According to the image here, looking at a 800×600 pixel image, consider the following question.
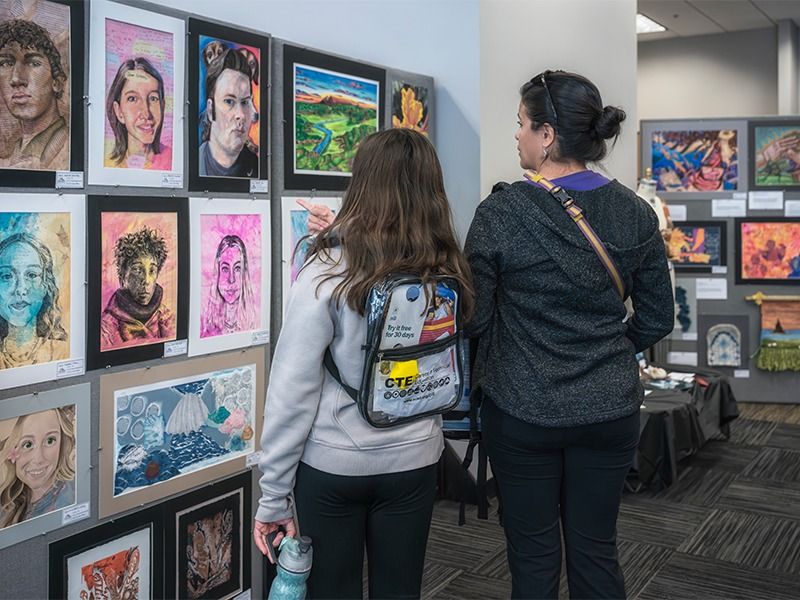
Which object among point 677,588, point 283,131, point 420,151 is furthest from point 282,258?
point 677,588

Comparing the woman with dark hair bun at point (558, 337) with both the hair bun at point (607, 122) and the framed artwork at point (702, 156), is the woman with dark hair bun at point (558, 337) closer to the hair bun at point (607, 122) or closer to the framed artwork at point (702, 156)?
the hair bun at point (607, 122)

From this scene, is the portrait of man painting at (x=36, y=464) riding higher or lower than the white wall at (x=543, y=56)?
lower

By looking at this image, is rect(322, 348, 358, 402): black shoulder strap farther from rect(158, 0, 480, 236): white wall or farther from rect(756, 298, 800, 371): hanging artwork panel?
rect(756, 298, 800, 371): hanging artwork panel

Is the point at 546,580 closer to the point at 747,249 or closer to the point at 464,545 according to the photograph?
the point at 464,545

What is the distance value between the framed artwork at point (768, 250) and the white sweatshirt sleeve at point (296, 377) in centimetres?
483

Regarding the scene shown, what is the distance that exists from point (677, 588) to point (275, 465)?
1872mm

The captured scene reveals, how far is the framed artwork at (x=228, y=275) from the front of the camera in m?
2.18

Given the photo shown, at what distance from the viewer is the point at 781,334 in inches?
217

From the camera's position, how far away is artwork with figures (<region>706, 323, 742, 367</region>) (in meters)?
5.61

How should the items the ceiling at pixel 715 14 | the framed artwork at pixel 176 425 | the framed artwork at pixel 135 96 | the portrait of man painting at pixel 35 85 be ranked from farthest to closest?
the ceiling at pixel 715 14
the framed artwork at pixel 176 425
the framed artwork at pixel 135 96
the portrait of man painting at pixel 35 85

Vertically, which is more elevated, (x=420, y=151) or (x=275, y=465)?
(x=420, y=151)

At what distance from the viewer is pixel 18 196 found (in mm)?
1737

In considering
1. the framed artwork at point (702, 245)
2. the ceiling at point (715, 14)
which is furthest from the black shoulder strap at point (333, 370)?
the ceiling at point (715, 14)

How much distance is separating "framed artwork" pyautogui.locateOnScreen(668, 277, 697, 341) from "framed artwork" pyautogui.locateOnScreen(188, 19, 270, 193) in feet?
13.2
